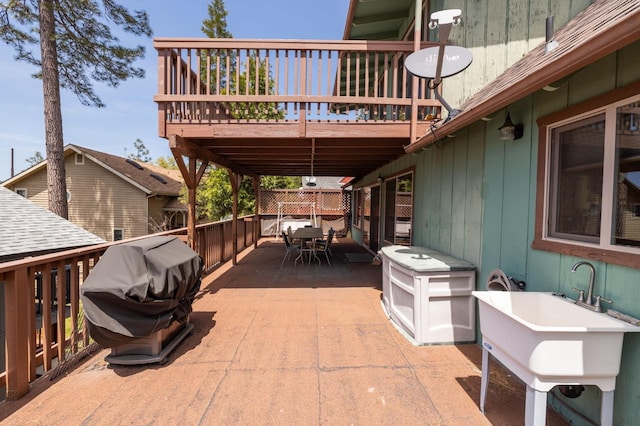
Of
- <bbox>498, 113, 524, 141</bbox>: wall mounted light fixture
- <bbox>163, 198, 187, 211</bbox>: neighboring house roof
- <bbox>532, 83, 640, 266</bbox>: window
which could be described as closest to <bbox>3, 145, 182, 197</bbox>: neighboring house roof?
<bbox>163, 198, 187, 211</bbox>: neighboring house roof

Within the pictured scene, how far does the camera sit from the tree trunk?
288 inches

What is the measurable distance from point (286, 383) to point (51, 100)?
963 centimetres

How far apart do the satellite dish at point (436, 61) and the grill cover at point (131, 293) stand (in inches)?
126

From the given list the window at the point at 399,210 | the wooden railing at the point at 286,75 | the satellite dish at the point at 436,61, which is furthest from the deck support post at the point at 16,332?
the window at the point at 399,210

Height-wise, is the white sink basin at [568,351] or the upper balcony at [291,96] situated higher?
the upper balcony at [291,96]

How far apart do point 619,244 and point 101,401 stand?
350 centimetres

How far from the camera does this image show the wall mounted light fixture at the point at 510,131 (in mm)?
2326

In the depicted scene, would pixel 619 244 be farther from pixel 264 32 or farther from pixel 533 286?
pixel 264 32

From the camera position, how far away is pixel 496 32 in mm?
3586

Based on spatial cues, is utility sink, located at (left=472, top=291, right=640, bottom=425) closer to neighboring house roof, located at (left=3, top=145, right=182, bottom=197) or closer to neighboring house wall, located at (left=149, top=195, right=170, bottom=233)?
neighboring house wall, located at (left=149, top=195, right=170, bottom=233)

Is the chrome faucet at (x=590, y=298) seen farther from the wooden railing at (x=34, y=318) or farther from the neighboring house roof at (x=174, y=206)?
the neighboring house roof at (x=174, y=206)

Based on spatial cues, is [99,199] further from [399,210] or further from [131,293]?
[131,293]

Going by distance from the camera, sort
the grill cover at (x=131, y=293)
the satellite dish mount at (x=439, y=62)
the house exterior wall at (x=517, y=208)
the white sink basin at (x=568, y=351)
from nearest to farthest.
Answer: the white sink basin at (x=568, y=351) < the house exterior wall at (x=517, y=208) < the grill cover at (x=131, y=293) < the satellite dish mount at (x=439, y=62)

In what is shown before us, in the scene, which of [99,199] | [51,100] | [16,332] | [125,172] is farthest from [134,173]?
[16,332]
